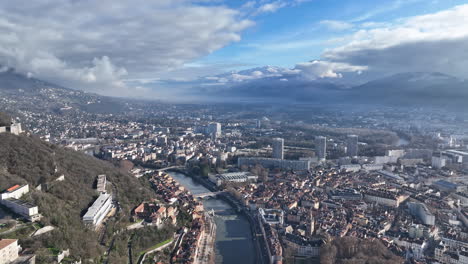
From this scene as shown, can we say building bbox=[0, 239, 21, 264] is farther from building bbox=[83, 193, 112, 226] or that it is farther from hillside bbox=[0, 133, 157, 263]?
building bbox=[83, 193, 112, 226]

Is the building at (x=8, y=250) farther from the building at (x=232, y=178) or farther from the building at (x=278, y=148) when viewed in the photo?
the building at (x=278, y=148)

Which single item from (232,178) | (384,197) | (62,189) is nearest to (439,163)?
(384,197)

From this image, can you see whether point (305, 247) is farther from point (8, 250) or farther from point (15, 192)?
point (15, 192)

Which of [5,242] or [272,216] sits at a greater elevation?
[5,242]

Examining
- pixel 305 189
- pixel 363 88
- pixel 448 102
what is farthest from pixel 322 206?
pixel 363 88

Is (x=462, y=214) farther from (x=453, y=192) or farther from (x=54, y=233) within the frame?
(x=54, y=233)

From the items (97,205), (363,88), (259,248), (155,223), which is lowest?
(259,248)
